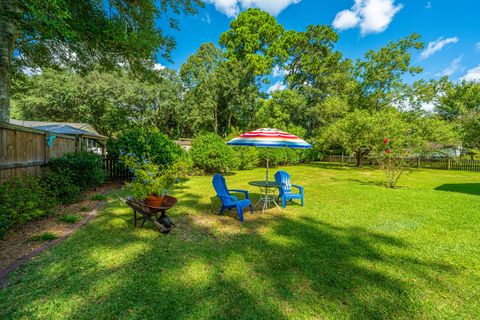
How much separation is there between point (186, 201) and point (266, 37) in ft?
77.7

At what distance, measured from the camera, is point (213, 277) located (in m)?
2.57

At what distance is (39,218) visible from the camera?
13.8ft

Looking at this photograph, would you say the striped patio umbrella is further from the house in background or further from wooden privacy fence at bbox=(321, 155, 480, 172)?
wooden privacy fence at bbox=(321, 155, 480, 172)

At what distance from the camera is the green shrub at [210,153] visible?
11396mm

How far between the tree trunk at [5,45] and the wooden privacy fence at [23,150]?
28.4 inches

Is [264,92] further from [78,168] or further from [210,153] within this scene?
[78,168]

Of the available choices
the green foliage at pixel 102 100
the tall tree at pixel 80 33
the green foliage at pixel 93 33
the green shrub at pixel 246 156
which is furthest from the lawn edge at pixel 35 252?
the green foliage at pixel 102 100

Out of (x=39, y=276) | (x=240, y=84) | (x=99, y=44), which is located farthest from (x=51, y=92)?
(x=39, y=276)

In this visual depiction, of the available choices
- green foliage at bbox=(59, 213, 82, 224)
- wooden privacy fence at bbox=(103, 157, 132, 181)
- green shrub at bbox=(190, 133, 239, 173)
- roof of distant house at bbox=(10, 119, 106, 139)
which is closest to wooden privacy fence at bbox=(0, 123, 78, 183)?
green foliage at bbox=(59, 213, 82, 224)

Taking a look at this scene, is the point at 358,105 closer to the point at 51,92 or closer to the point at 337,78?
the point at 337,78

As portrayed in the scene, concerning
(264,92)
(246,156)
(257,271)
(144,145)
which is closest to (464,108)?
(264,92)

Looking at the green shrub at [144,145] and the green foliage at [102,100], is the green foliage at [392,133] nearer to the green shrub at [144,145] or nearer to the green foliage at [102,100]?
the green shrub at [144,145]

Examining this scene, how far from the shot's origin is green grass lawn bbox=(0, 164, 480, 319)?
6.78 feet

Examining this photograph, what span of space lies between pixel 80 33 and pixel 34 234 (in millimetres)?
5100
